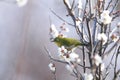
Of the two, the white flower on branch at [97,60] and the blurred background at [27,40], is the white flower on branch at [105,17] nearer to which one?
the white flower on branch at [97,60]

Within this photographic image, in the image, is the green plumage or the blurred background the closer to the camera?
the green plumage

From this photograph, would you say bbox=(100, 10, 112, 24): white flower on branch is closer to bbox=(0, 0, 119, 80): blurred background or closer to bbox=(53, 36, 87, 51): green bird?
bbox=(53, 36, 87, 51): green bird

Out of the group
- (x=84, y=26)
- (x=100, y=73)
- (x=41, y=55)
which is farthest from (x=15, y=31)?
(x=100, y=73)

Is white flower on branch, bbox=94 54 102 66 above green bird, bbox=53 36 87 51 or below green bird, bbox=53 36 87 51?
below

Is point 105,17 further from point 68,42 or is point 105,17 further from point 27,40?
point 27,40

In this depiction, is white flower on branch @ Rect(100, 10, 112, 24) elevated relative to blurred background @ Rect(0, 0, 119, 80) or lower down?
elevated

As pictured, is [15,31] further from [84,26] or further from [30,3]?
[84,26]

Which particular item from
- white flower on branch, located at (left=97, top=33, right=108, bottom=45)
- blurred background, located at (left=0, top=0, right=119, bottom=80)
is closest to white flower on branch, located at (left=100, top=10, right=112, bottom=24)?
white flower on branch, located at (left=97, top=33, right=108, bottom=45)

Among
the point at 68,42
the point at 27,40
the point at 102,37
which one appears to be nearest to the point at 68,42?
the point at 68,42

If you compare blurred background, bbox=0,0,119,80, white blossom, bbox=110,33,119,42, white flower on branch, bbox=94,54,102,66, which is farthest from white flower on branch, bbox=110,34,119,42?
blurred background, bbox=0,0,119,80
